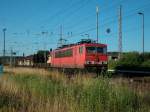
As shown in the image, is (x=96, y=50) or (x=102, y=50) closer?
(x=96, y=50)

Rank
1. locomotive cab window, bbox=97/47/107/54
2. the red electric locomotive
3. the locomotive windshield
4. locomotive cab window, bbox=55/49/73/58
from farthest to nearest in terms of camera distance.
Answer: locomotive cab window, bbox=55/49/73/58
locomotive cab window, bbox=97/47/107/54
the locomotive windshield
the red electric locomotive

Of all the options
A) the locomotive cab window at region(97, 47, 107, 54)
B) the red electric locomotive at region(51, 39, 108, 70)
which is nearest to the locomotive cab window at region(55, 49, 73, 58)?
the red electric locomotive at region(51, 39, 108, 70)

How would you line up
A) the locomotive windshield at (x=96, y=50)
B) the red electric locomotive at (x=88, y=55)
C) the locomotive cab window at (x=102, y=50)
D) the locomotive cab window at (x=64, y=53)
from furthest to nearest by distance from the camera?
the locomotive cab window at (x=64, y=53), the locomotive cab window at (x=102, y=50), the locomotive windshield at (x=96, y=50), the red electric locomotive at (x=88, y=55)

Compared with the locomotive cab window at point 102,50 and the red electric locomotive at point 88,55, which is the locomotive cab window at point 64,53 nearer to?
the red electric locomotive at point 88,55

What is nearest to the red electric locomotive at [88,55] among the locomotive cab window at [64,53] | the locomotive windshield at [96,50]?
the locomotive windshield at [96,50]

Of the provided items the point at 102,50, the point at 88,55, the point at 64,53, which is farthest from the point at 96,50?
the point at 64,53

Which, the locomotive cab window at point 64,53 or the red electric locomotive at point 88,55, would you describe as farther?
the locomotive cab window at point 64,53

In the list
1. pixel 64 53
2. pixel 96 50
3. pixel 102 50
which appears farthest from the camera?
pixel 64 53

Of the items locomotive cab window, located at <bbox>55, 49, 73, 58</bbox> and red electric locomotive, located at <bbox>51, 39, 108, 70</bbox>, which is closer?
red electric locomotive, located at <bbox>51, 39, 108, 70</bbox>

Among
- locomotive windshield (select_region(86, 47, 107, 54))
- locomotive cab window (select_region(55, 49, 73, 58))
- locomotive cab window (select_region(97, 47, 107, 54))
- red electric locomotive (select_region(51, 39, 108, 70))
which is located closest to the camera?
red electric locomotive (select_region(51, 39, 108, 70))

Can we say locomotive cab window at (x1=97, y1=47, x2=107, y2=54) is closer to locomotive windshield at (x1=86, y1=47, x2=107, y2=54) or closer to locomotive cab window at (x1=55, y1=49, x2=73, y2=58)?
locomotive windshield at (x1=86, y1=47, x2=107, y2=54)

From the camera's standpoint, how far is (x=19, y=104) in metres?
9.59

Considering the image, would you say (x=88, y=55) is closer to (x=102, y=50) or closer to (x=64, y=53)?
(x=102, y=50)

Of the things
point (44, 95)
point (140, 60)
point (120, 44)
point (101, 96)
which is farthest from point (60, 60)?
point (101, 96)
